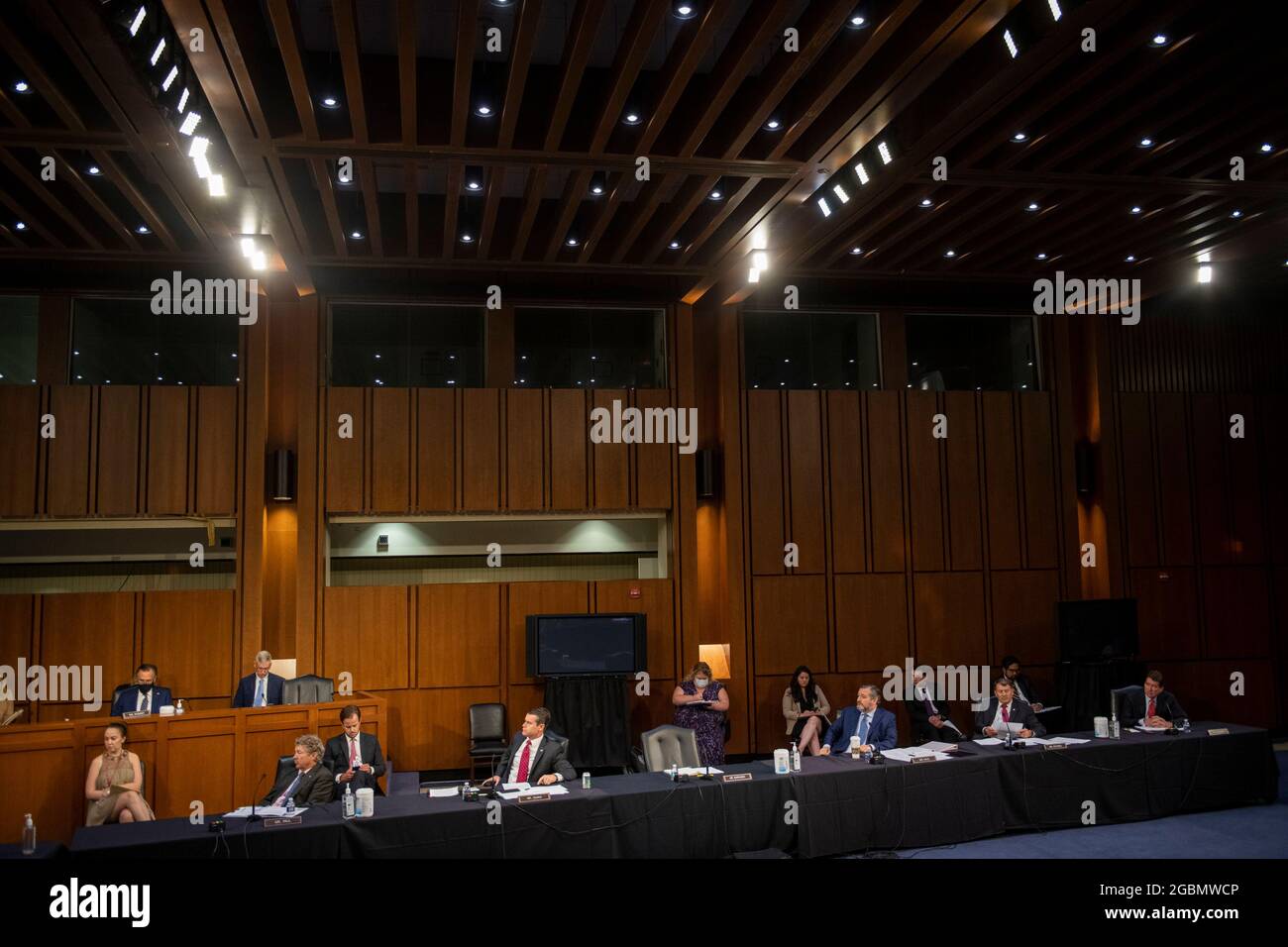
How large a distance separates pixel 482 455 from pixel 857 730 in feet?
16.3

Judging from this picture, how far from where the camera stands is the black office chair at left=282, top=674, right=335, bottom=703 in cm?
Result: 891

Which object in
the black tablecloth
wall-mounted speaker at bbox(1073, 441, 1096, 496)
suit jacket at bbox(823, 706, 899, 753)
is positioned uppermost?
wall-mounted speaker at bbox(1073, 441, 1096, 496)

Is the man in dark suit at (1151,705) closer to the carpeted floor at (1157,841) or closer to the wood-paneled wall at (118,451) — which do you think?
the carpeted floor at (1157,841)

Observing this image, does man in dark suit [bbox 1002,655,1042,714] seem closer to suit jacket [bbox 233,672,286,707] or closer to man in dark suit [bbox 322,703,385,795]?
man in dark suit [bbox 322,703,385,795]

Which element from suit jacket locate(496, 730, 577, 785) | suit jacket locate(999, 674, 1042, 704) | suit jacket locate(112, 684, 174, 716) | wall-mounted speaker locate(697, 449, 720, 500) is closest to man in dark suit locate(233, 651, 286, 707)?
suit jacket locate(112, 684, 174, 716)

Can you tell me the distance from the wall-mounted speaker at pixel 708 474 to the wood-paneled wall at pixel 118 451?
197 inches

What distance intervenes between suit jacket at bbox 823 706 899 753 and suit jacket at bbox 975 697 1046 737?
0.99 metres

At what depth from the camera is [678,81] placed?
6.15 m

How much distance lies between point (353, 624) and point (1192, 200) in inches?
352

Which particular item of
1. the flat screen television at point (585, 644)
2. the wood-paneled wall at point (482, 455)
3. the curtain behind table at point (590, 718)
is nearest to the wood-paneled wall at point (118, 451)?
the wood-paneled wall at point (482, 455)

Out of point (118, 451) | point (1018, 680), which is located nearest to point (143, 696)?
point (118, 451)

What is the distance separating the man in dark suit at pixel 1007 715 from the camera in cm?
790

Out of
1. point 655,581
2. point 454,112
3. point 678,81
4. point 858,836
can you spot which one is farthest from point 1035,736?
point 454,112

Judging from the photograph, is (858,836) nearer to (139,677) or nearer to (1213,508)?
(139,677)
